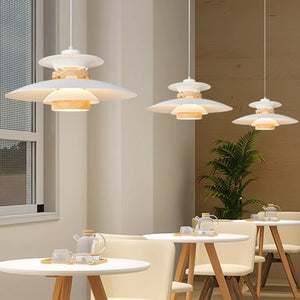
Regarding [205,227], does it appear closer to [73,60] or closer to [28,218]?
Answer: [28,218]

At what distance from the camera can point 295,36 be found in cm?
953

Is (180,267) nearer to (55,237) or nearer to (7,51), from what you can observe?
(55,237)

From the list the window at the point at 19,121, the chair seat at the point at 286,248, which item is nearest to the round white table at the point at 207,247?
the window at the point at 19,121

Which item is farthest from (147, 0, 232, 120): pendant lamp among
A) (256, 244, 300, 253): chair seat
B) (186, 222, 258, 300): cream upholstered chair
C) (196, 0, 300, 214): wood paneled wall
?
(196, 0, 300, 214): wood paneled wall

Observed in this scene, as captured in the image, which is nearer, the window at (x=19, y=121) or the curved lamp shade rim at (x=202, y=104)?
the curved lamp shade rim at (x=202, y=104)

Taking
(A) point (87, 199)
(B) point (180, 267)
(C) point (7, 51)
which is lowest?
(B) point (180, 267)

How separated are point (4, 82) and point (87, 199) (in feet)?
5.65

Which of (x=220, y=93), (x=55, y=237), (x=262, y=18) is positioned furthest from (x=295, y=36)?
(x=55, y=237)

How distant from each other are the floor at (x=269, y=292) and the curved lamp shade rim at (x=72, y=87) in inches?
166

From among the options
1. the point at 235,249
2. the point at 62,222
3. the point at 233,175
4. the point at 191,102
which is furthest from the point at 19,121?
the point at 233,175

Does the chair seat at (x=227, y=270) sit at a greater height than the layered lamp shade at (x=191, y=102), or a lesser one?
lesser

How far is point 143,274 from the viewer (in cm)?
486

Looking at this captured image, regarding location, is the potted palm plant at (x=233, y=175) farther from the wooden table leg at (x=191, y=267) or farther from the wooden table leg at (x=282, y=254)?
the wooden table leg at (x=191, y=267)

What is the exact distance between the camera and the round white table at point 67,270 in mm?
3773
